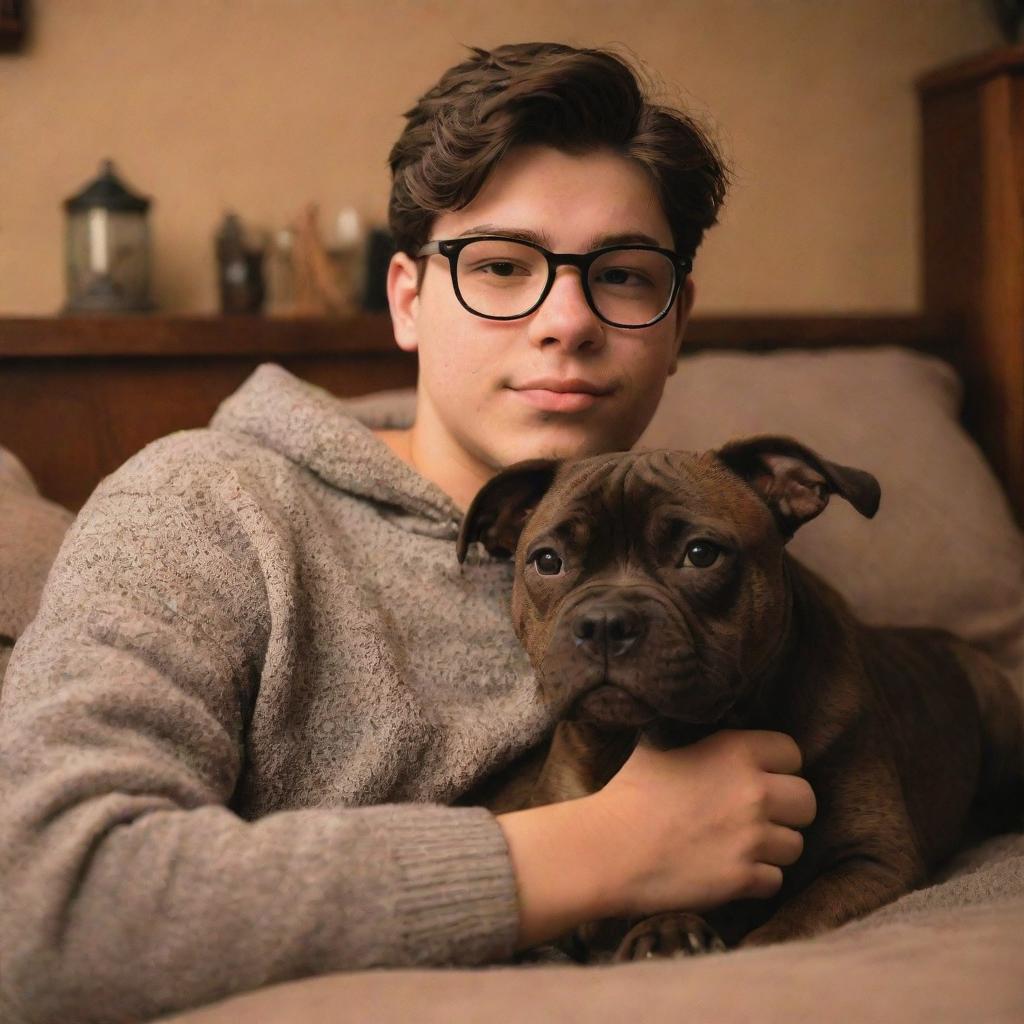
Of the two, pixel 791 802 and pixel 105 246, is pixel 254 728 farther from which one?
pixel 105 246

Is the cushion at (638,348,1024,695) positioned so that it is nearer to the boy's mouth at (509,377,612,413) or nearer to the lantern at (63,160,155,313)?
the boy's mouth at (509,377,612,413)

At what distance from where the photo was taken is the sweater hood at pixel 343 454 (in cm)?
204

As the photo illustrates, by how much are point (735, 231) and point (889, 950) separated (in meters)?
2.76

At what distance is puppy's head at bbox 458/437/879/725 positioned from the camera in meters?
1.56

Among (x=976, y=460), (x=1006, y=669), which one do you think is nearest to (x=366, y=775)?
(x=1006, y=669)

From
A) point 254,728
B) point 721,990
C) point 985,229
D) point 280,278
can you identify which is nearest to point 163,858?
point 254,728

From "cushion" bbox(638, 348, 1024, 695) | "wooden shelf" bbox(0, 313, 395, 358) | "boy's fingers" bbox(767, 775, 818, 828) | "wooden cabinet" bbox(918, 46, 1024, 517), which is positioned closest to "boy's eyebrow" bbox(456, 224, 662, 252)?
"cushion" bbox(638, 348, 1024, 695)

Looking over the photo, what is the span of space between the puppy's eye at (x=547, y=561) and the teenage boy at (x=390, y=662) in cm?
26

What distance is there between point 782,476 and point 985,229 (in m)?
2.07

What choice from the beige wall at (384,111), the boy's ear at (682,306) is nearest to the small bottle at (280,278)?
the beige wall at (384,111)

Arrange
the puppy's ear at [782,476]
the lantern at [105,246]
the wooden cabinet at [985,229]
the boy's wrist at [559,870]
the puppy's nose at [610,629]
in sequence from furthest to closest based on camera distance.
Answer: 1. the wooden cabinet at [985,229]
2. the lantern at [105,246]
3. the puppy's ear at [782,476]
4. the puppy's nose at [610,629]
5. the boy's wrist at [559,870]

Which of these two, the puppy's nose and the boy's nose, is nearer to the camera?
the puppy's nose

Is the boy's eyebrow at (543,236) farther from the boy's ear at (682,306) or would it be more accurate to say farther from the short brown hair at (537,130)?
the boy's ear at (682,306)

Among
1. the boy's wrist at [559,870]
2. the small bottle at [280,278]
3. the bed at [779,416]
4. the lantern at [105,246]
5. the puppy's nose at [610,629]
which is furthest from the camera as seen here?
the small bottle at [280,278]
